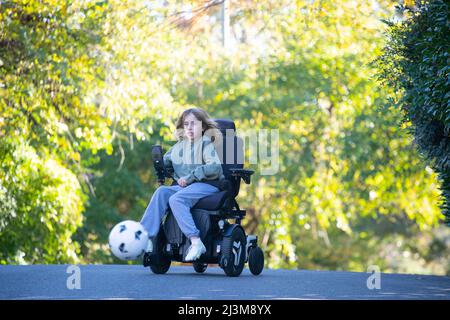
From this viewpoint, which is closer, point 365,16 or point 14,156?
point 14,156

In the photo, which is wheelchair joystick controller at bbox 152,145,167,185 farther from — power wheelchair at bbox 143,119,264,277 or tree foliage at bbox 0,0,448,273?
tree foliage at bbox 0,0,448,273

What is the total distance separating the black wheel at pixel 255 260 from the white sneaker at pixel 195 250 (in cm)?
90

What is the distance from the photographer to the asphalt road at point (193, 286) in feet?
23.3

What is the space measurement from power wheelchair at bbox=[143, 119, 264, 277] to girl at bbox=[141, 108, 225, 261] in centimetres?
9

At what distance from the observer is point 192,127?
30.7 ft

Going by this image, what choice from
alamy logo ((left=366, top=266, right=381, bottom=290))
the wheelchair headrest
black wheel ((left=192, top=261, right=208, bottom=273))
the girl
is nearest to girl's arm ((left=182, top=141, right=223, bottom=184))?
the girl

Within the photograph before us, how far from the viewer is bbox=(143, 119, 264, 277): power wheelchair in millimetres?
9047

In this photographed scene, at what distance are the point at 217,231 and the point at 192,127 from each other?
1.04m

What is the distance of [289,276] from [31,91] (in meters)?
6.40

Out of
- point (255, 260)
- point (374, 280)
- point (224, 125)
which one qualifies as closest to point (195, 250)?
point (255, 260)

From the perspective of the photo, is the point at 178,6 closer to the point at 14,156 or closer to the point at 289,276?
the point at 14,156

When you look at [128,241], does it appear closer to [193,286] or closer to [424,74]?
[193,286]

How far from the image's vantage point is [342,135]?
21719mm
